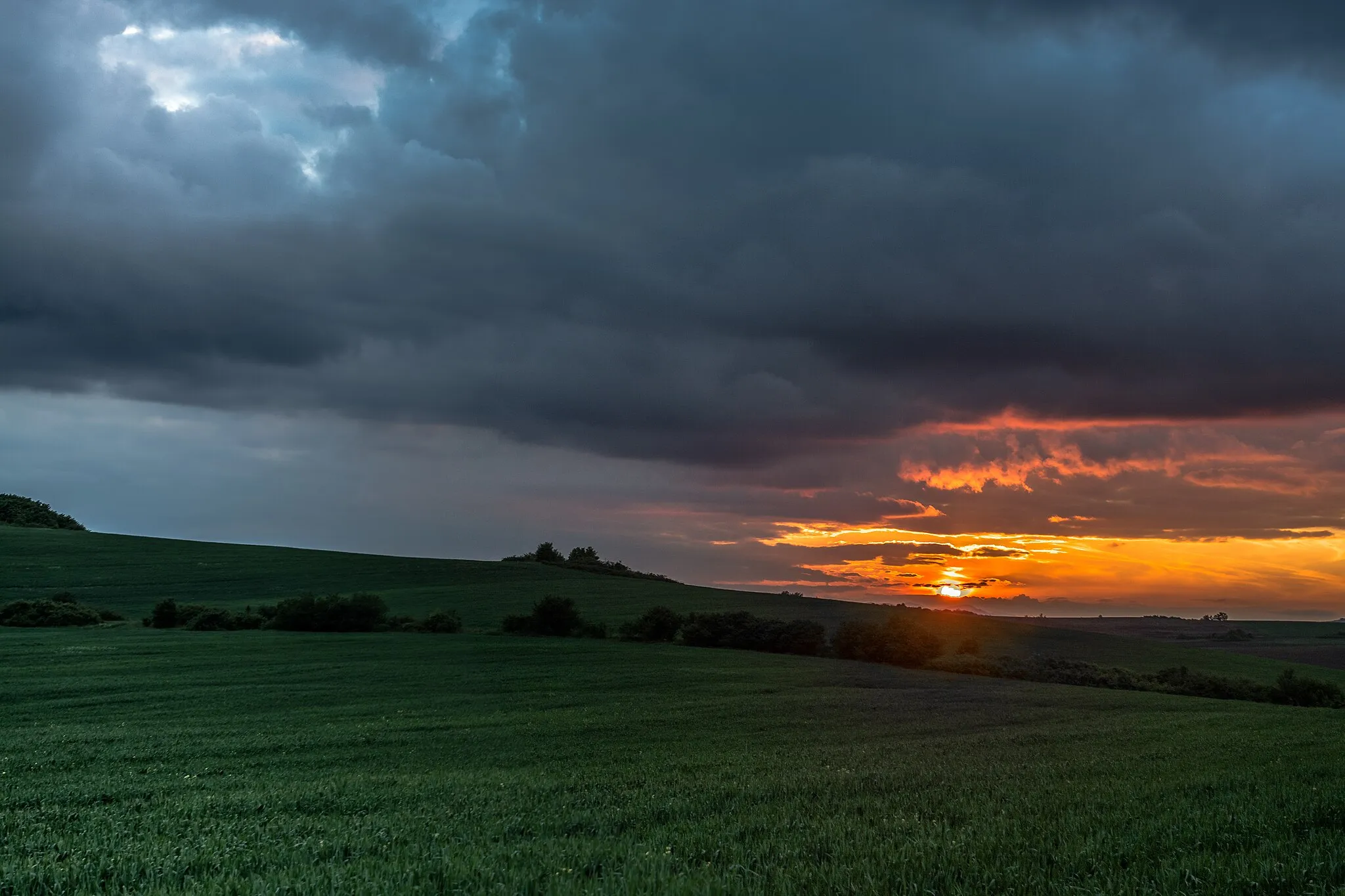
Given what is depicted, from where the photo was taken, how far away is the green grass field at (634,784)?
8.40 meters

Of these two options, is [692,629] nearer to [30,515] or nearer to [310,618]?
[310,618]

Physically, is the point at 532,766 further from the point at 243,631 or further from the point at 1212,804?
the point at 243,631

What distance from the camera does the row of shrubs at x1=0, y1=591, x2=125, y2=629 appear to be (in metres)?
78.7

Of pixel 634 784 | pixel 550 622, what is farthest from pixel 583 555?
pixel 634 784

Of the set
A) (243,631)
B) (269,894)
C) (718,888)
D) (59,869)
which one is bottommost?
(243,631)

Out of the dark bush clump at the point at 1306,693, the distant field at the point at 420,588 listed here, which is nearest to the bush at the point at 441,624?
the distant field at the point at 420,588

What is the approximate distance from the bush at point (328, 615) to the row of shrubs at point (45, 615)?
58.8ft

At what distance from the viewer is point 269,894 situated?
25.4ft

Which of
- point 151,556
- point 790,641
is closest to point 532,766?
point 790,641

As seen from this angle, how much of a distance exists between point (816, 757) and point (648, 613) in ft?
203

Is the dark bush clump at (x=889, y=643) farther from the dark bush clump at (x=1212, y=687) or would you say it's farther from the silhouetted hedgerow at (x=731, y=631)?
the dark bush clump at (x=1212, y=687)

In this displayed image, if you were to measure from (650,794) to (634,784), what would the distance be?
1.69m

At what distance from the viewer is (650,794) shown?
15.2 m

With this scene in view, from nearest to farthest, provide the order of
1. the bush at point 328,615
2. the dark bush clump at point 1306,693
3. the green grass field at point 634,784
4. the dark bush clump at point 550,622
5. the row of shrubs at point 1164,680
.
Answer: the green grass field at point 634,784
the dark bush clump at point 1306,693
the row of shrubs at point 1164,680
the bush at point 328,615
the dark bush clump at point 550,622
